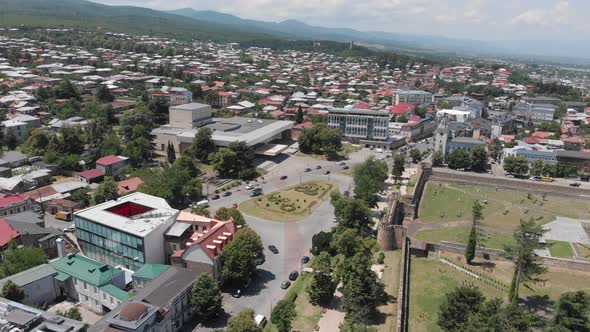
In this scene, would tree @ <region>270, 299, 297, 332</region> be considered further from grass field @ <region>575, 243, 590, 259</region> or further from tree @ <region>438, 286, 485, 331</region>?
grass field @ <region>575, 243, 590, 259</region>

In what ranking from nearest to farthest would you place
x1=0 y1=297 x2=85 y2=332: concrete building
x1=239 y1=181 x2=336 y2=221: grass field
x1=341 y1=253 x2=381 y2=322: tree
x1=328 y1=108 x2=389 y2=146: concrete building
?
x1=0 y1=297 x2=85 y2=332: concrete building → x1=341 y1=253 x2=381 y2=322: tree → x1=239 y1=181 x2=336 y2=221: grass field → x1=328 y1=108 x2=389 y2=146: concrete building

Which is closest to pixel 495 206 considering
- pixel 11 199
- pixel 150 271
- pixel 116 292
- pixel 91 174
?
pixel 150 271

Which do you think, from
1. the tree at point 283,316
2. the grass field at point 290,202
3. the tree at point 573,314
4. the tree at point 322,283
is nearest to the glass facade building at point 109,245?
the tree at point 283,316

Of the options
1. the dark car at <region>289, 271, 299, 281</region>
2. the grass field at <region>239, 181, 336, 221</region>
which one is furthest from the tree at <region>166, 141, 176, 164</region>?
the dark car at <region>289, 271, 299, 281</region>

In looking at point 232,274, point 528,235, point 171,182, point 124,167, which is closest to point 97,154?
point 124,167

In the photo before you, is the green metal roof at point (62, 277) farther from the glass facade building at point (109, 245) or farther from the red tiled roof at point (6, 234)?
the red tiled roof at point (6, 234)
